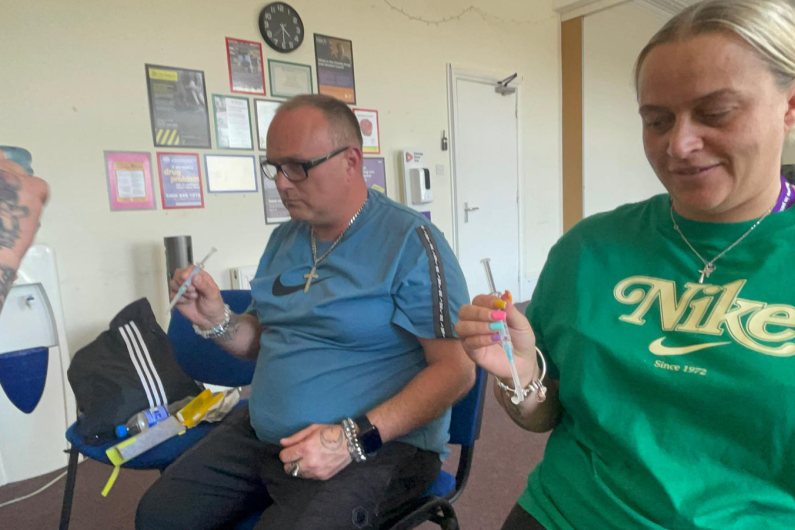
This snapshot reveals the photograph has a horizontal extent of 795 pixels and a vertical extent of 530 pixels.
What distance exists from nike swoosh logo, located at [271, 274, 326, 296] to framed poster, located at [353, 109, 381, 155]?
2.21 m

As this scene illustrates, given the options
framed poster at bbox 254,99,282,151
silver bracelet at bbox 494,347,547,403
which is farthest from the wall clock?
silver bracelet at bbox 494,347,547,403

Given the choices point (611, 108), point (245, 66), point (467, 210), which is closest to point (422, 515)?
point (245, 66)

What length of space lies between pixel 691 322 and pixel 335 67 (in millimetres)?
2918

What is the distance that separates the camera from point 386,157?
3.52 meters

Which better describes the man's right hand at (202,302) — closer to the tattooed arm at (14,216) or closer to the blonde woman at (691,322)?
the tattooed arm at (14,216)

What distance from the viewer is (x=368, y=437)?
1.00 meters

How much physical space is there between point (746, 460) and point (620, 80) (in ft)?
18.0

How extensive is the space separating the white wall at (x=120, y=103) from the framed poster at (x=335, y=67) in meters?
0.05

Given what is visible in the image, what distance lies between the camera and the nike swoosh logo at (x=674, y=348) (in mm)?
717

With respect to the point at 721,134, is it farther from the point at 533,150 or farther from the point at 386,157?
the point at 533,150

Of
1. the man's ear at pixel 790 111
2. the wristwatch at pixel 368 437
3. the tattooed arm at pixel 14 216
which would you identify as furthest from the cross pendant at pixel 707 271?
the tattooed arm at pixel 14 216

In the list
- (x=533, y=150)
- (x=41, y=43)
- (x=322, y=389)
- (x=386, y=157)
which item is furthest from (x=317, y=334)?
(x=533, y=150)

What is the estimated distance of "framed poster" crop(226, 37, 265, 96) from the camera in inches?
109

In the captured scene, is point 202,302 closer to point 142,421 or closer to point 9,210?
point 142,421
